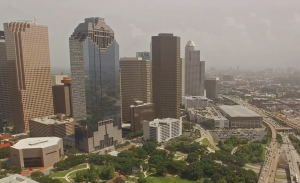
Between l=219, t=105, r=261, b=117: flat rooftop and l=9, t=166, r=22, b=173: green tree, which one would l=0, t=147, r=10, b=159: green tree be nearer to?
l=9, t=166, r=22, b=173: green tree

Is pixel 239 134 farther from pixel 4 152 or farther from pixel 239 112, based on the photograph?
pixel 4 152

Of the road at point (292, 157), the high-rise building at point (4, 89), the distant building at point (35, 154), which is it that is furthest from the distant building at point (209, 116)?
the high-rise building at point (4, 89)

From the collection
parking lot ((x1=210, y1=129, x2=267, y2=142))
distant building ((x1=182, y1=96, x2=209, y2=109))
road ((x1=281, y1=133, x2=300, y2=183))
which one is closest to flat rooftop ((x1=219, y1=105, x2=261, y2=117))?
parking lot ((x1=210, y1=129, x2=267, y2=142))

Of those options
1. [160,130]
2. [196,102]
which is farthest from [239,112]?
[160,130]

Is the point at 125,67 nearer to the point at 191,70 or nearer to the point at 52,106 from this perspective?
the point at 52,106

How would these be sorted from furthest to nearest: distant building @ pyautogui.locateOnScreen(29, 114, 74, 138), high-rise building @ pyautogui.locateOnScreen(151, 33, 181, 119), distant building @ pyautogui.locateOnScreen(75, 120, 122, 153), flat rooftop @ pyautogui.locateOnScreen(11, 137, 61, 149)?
high-rise building @ pyautogui.locateOnScreen(151, 33, 181, 119) < distant building @ pyautogui.locateOnScreen(29, 114, 74, 138) < distant building @ pyautogui.locateOnScreen(75, 120, 122, 153) < flat rooftop @ pyautogui.locateOnScreen(11, 137, 61, 149)

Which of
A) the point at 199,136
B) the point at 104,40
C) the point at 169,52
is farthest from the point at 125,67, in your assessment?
the point at 199,136
